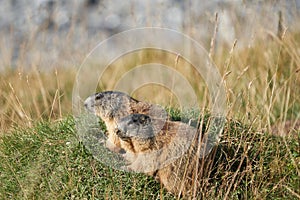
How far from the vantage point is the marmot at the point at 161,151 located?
3596mm

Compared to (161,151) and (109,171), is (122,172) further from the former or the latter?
(161,151)

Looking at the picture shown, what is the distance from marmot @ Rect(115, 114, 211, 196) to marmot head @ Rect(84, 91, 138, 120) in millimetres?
167

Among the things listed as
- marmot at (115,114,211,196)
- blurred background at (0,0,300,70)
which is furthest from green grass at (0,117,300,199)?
blurred background at (0,0,300,70)

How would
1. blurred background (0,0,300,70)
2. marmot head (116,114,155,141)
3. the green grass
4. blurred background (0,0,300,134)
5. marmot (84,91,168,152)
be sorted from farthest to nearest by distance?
blurred background (0,0,300,70) < blurred background (0,0,300,134) < marmot (84,91,168,152) < the green grass < marmot head (116,114,155,141)

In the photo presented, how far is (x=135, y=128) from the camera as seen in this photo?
141 inches

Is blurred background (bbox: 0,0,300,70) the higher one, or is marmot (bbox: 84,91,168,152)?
marmot (bbox: 84,91,168,152)

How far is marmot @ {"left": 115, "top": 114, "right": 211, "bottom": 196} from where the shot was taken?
3596 millimetres

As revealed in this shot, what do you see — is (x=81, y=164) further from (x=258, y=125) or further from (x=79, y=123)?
(x=258, y=125)

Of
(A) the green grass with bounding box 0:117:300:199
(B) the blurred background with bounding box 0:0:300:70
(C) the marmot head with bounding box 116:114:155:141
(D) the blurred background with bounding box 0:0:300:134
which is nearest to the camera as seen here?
(C) the marmot head with bounding box 116:114:155:141

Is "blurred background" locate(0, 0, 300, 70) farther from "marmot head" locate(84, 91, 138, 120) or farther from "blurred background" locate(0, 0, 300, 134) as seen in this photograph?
"marmot head" locate(84, 91, 138, 120)

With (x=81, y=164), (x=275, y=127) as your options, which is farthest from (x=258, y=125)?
(x=81, y=164)

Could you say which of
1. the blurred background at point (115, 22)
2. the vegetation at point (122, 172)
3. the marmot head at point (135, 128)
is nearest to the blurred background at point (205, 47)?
the blurred background at point (115, 22)

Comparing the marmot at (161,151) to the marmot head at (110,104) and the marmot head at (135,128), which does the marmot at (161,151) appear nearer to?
the marmot head at (135,128)

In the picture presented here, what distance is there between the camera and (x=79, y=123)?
4.17m
